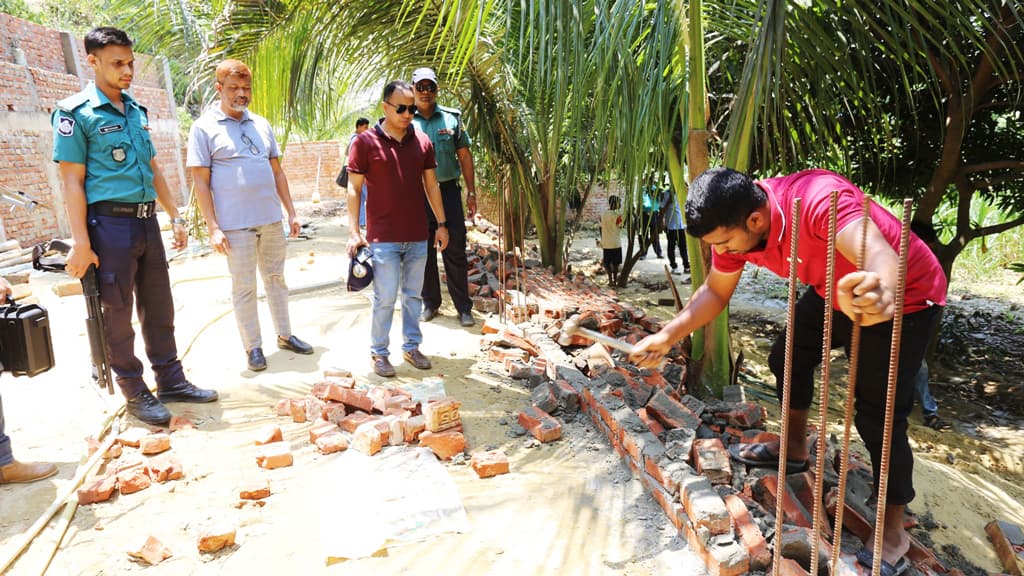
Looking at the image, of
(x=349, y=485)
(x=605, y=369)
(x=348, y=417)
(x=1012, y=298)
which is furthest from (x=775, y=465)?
(x=1012, y=298)

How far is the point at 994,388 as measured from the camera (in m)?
5.21

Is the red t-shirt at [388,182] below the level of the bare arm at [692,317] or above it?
above

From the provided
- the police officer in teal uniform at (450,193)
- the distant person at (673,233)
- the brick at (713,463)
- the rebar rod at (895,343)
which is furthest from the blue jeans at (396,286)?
the distant person at (673,233)

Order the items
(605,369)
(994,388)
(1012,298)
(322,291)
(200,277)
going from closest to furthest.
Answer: (605,369) → (994,388) → (322,291) → (200,277) → (1012,298)

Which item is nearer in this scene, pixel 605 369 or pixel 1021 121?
pixel 605 369

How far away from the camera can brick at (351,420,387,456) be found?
104 inches

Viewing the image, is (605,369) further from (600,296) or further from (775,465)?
(600,296)

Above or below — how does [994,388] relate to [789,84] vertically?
below

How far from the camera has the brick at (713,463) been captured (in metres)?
2.25

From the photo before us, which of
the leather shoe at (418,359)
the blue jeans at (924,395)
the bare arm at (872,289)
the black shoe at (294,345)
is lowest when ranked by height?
the blue jeans at (924,395)

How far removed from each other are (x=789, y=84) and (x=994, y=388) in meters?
3.90

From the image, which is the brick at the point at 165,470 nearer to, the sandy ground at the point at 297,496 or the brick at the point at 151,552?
the sandy ground at the point at 297,496

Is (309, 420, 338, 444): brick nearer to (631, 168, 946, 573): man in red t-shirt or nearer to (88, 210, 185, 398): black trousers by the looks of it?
(88, 210, 185, 398): black trousers

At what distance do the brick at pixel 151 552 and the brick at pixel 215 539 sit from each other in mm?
114
